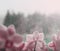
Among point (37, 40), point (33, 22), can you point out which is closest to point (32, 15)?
point (33, 22)

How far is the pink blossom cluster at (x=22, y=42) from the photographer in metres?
0.76

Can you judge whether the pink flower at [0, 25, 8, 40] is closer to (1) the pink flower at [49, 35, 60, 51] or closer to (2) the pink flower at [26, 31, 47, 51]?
(2) the pink flower at [26, 31, 47, 51]

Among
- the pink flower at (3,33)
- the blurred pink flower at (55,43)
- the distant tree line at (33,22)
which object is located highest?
the distant tree line at (33,22)

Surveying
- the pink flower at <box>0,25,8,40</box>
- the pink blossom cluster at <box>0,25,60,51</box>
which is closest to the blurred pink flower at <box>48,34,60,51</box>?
the pink blossom cluster at <box>0,25,60,51</box>

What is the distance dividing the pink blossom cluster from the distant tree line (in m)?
0.04

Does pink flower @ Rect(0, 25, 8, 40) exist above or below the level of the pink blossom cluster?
above

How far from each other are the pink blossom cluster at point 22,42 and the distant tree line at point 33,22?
0.04 m

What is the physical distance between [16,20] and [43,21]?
0.15 metres

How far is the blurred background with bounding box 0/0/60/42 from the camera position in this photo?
0.86 m

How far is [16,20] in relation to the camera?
0.86 meters

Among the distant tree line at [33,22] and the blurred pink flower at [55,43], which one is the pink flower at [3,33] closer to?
the distant tree line at [33,22]

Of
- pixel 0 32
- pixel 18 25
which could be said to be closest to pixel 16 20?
pixel 18 25

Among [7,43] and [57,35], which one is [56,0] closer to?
[57,35]

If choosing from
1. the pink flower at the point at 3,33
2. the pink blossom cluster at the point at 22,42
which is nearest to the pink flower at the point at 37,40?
the pink blossom cluster at the point at 22,42
